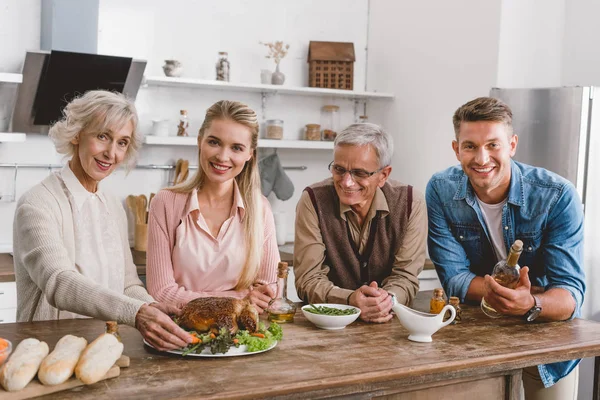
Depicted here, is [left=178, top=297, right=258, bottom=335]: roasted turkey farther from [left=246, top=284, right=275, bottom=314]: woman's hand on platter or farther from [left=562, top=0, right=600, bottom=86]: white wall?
[left=562, top=0, right=600, bottom=86]: white wall

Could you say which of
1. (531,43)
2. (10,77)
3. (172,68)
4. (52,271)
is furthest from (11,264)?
(531,43)

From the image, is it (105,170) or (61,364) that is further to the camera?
(105,170)

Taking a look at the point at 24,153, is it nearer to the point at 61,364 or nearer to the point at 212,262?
the point at 212,262

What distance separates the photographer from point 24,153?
4738 mm

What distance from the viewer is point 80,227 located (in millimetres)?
2629

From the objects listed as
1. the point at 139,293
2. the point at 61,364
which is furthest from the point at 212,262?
the point at 61,364

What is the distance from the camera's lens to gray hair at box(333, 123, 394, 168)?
2.83m

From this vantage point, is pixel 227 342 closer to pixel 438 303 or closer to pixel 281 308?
pixel 281 308

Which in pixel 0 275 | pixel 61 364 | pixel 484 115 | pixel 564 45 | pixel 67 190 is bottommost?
pixel 0 275

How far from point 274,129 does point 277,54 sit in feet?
1.82

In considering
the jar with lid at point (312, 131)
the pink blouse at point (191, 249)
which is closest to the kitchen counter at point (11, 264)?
the jar with lid at point (312, 131)

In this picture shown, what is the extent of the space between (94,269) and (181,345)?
0.75 m

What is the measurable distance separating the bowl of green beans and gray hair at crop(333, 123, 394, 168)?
62 cm

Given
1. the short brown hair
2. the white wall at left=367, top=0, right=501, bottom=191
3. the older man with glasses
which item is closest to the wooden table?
the older man with glasses
